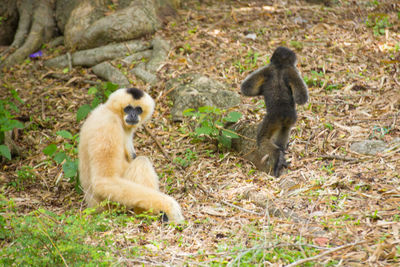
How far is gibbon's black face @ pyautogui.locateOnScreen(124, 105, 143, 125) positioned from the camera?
17.1ft

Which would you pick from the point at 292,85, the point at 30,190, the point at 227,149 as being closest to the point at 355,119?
the point at 292,85

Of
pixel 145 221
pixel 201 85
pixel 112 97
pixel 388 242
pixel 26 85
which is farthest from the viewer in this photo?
pixel 26 85

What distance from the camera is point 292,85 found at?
19.0 feet

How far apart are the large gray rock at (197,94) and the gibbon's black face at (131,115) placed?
84.3 inches

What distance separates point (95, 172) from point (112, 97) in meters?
1.07

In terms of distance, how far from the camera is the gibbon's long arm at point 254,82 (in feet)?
19.7

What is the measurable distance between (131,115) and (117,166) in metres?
0.75

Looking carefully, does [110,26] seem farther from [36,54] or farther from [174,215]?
[174,215]

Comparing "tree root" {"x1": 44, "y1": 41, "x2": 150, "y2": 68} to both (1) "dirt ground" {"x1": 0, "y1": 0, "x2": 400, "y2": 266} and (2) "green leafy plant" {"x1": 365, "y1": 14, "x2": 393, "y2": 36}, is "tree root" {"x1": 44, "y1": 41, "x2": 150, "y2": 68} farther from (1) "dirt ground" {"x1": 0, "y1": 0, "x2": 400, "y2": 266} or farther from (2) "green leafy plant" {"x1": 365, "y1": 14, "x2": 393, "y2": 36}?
(2) "green leafy plant" {"x1": 365, "y1": 14, "x2": 393, "y2": 36}

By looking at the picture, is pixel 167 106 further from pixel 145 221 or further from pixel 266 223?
pixel 266 223

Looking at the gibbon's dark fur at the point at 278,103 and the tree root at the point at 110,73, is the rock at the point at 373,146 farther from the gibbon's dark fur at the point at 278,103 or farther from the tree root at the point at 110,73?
the tree root at the point at 110,73

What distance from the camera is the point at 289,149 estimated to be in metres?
6.15

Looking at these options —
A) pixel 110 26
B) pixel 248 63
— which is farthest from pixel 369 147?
pixel 110 26

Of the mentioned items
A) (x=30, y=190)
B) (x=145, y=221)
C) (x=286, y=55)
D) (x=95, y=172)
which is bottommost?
(x=30, y=190)
